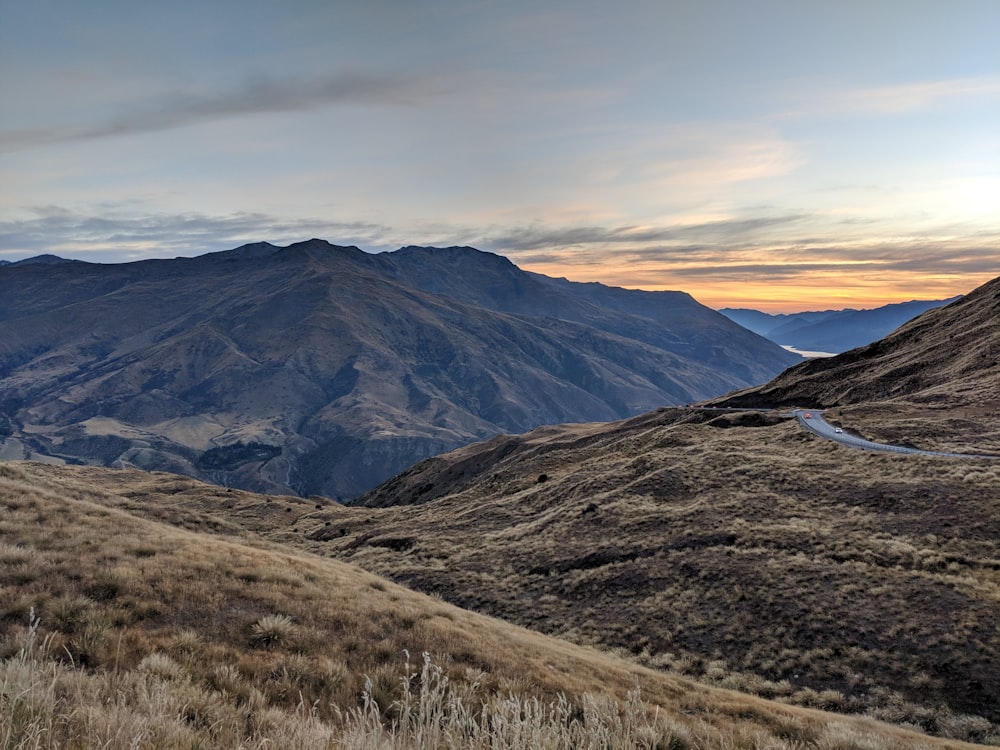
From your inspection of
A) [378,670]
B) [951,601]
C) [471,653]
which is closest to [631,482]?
[951,601]

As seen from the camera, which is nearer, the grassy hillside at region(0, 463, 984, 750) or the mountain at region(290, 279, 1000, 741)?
the grassy hillside at region(0, 463, 984, 750)

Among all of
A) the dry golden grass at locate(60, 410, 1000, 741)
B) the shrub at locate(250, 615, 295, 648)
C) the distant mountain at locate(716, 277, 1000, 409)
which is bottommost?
the dry golden grass at locate(60, 410, 1000, 741)

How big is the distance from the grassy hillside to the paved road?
95.7 feet

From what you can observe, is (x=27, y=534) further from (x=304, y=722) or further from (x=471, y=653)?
(x=304, y=722)

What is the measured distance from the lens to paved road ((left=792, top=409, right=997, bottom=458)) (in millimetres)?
34844

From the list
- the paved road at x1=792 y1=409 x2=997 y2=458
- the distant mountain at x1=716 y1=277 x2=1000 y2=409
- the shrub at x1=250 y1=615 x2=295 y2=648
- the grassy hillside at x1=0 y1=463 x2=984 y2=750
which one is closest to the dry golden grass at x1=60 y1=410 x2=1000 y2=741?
the paved road at x1=792 y1=409 x2=997 y2=458

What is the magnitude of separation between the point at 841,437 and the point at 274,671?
1793 inches

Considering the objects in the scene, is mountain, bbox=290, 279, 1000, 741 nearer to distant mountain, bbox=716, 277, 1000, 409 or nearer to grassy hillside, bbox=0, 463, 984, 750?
distant mountain, bbox=716, 277, 1000, 409

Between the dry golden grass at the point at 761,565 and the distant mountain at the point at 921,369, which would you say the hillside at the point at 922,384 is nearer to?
the distant mountain at the point at 921,369

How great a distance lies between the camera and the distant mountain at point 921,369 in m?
51.0

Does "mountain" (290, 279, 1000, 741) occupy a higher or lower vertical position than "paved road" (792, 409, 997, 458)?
lower

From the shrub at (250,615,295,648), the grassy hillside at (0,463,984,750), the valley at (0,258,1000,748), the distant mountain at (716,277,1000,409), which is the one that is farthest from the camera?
the distant mountain at (716,277,1000,409)

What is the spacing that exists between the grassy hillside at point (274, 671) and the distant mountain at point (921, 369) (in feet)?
158

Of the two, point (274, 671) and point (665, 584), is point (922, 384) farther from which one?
point (274, 671)
